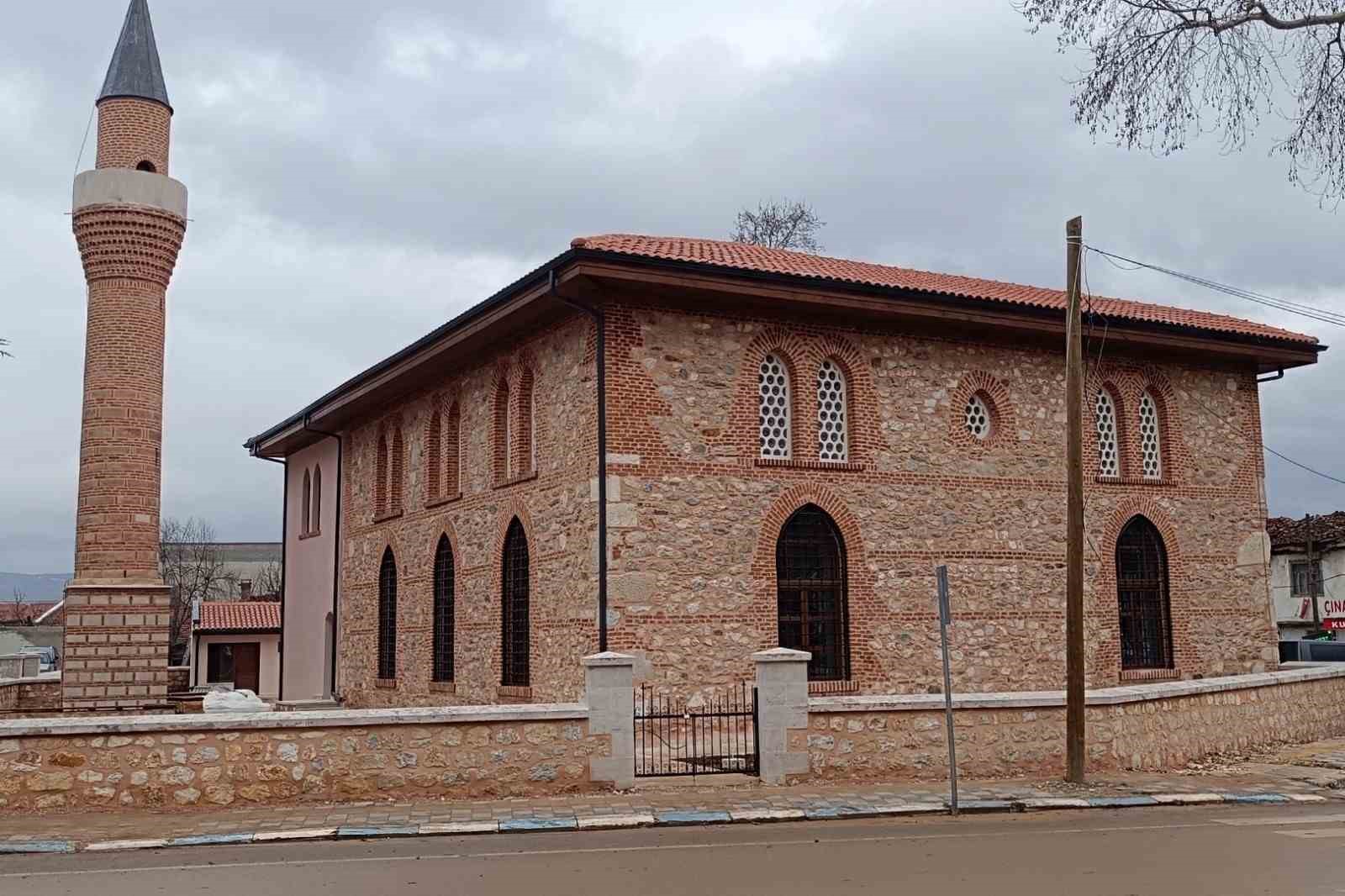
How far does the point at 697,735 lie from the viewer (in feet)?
51.0

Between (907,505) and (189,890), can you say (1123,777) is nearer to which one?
(907,505)

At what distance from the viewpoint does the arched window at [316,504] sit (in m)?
29.0

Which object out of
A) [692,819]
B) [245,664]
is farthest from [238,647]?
[692,819]

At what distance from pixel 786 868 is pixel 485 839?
9.21 feet

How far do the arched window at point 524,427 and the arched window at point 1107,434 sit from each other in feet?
28.6

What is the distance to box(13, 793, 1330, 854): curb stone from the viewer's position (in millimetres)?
10195

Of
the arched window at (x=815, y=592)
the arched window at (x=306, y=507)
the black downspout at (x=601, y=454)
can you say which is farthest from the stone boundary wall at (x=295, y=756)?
the arched window at (x=306, y=507)

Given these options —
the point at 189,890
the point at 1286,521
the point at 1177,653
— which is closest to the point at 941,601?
the point at 189,890

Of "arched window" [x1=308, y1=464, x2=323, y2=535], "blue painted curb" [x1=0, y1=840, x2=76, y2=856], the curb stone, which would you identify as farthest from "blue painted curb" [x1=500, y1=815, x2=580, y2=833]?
"arched window" [x1=308, y1=464, x2=323, y2=535]

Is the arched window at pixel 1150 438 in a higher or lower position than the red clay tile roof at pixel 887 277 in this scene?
lower

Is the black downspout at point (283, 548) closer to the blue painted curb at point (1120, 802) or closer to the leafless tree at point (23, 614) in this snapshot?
the blue painted curb at point (1120, 802)

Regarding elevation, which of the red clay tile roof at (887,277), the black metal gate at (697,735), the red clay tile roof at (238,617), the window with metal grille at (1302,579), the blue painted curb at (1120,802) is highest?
the red clay tile roof at (887,277)

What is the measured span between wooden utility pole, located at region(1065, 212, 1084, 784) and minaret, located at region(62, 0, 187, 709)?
14.4 meters

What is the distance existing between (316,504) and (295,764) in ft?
60.9
